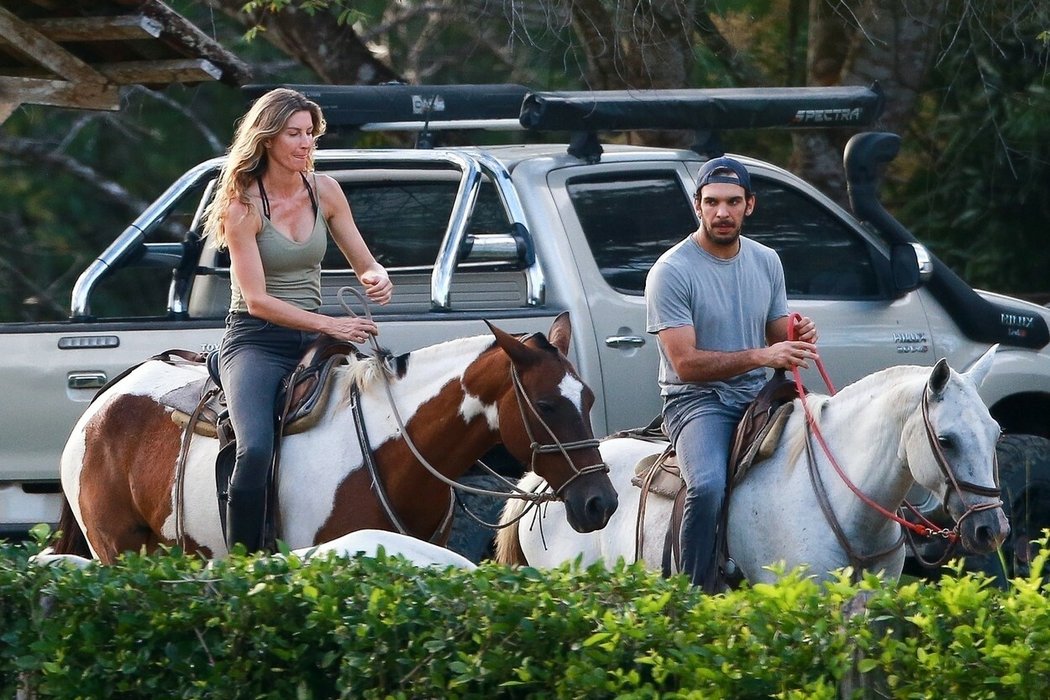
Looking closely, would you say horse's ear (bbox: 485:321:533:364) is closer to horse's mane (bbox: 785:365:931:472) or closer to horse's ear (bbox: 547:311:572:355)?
horse's ear (bbox: 547:311:572:355)

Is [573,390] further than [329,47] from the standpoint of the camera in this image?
No

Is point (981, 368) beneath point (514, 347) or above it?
beneath

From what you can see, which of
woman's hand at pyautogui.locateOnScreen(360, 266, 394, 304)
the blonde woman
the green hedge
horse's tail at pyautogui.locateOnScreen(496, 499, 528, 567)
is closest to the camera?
the green hedge

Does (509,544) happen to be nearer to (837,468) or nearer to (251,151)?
(837,468)

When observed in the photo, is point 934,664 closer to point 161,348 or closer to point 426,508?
point 426,508

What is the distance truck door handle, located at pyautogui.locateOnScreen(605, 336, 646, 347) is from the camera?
747 cm

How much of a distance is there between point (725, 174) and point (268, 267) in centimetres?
163

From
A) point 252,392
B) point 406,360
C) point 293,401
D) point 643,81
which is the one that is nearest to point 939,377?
point 406,360

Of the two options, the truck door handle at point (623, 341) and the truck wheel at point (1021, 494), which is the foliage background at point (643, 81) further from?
the truck wheel at point (1021, 494)

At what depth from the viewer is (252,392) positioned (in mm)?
5996

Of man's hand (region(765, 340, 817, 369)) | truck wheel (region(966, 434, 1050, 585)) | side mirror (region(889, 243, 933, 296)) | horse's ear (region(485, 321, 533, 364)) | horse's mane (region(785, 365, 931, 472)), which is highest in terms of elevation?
side mirror (region(889, 243, 933, 296))

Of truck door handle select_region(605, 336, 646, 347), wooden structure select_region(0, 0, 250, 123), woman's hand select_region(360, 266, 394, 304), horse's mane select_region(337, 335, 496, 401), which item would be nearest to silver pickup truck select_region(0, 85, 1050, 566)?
truck door handle select_region(605, 336, 646, 347)

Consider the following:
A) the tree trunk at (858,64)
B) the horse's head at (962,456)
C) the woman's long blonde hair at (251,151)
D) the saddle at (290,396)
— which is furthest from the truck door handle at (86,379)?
the tree trunk at (858,64)

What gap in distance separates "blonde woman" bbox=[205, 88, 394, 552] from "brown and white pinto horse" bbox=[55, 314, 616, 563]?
0.57 feet
